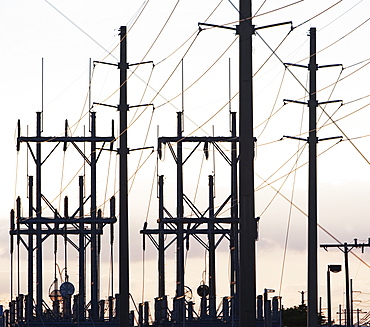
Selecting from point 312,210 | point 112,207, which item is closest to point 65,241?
point 112,207

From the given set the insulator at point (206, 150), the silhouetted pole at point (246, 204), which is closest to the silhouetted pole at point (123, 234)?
the silhouetted pole at point (246, 204)

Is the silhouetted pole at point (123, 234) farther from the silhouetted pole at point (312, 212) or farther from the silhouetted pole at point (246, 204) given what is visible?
the silhouetted pole at point (246, 204)

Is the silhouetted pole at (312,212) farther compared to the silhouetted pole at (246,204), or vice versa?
the silhouetted pole at (312,212)

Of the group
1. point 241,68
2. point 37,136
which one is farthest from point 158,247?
point 241,68

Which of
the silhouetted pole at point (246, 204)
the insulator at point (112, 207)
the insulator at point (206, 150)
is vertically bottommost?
the silhouetted pole at point (246, 204)

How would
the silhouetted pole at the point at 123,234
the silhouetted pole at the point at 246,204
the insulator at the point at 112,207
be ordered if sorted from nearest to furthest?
the silhouetted pole at the point at 246,204, the silhouetted pole at the point at 123,234, the insulator at the point at 112,207

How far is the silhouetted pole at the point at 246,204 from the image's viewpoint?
20.3m

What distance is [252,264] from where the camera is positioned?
20391 millimetres

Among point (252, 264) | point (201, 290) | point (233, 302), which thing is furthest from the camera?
point (201, 290)

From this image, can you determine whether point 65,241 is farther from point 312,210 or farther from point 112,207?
point 312,210

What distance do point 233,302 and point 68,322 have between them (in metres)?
6.24

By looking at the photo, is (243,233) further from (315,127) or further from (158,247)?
(158,247)

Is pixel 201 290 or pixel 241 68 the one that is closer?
pixel 241 68

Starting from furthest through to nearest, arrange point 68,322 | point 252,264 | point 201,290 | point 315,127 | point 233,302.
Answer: point 201,290
point 68,322
point 233,302
point 315,127
point 252,264
